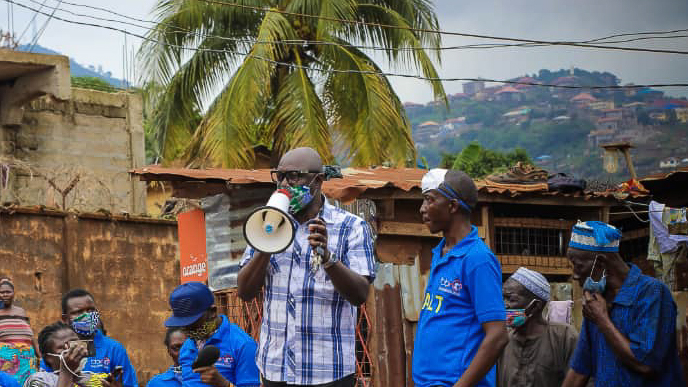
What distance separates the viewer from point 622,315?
16.0 feet

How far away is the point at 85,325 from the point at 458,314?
2.70m

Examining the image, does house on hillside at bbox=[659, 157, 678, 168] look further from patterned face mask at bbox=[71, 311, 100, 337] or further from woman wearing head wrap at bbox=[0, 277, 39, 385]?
patterned face mask at bbox=[71, 311, 100, 337]

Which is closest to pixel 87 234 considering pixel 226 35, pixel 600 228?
pixel 226 35

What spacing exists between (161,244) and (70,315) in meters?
8.38

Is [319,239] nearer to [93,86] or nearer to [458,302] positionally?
[458,302]

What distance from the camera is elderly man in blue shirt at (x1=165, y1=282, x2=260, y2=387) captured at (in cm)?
560

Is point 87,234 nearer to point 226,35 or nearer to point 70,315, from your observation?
point 226,35

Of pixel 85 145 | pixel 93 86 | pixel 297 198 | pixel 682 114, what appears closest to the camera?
pixel 297 198

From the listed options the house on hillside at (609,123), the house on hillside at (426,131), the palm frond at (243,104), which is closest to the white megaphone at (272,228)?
the palm frond at (243,104)

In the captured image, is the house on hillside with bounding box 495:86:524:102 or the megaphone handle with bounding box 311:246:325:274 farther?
the house on hillside with bounding box 495:86:524:102

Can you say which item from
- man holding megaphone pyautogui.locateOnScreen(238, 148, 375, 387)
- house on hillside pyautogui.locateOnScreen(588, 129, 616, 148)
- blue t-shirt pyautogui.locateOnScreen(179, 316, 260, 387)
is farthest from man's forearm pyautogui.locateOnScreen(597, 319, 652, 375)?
house on hillside pyautogui.locateOnScreen(588, 129, 616, 148)

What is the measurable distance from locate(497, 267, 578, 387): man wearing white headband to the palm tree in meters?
10.4

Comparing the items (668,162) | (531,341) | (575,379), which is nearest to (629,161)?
(531,341)

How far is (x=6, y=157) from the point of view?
56.9ft
